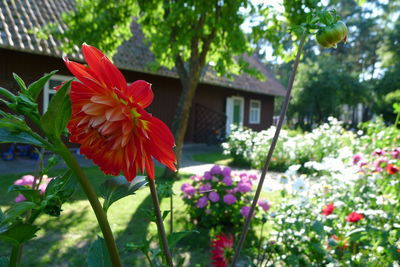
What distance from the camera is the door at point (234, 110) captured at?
14.8 metres

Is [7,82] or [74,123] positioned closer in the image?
[74,123]

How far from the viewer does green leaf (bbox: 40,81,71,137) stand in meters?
0.39

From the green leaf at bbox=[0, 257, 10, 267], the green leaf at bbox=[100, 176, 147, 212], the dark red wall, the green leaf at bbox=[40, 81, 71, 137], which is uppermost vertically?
the dark red wall

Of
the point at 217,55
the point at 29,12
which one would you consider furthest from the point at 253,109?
the point at 29,12

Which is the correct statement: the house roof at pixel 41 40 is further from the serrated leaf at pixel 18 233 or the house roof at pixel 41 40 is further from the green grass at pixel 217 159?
the serrated leaf at pixel 18 233

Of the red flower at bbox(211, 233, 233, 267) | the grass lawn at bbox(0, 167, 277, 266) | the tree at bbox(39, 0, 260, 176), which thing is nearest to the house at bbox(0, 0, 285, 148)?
the red flower at bbox(211, 233, 233, 267)

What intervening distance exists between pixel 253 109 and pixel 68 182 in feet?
55.1

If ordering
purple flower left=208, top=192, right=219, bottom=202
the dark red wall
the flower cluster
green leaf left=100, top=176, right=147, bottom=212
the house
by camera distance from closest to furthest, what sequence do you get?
green leaf left=100, top=176, right=147, bottom=212 < purple flower left=208, top=192, right=219, bottom=202 < the flower cluster < the house < the dark red wall

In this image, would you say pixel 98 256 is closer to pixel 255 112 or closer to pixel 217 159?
pixel 217 159

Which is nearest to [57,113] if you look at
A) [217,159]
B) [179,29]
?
[179,29]

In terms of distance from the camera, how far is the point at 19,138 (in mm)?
404

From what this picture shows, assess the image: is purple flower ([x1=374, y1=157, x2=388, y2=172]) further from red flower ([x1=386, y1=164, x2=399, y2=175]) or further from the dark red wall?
the dark red wall

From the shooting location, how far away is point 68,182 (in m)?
0.51

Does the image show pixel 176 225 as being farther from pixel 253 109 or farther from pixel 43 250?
pixel 253 109
